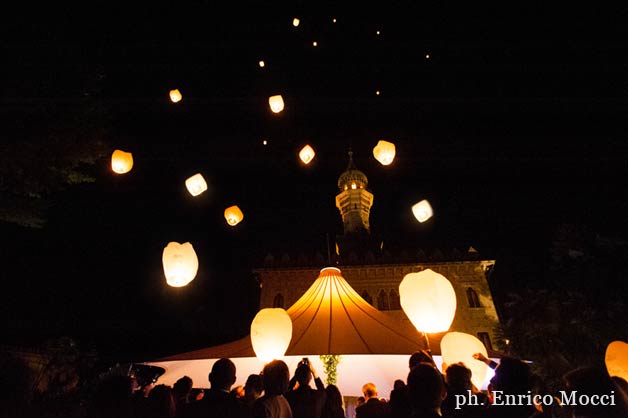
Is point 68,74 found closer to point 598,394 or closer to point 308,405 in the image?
point 308,405

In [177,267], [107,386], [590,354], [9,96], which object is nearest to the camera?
[107,386]

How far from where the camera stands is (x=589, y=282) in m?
15.5

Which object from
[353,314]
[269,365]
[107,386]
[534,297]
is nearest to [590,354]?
[534,297]

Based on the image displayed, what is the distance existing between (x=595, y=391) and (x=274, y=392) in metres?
2.39

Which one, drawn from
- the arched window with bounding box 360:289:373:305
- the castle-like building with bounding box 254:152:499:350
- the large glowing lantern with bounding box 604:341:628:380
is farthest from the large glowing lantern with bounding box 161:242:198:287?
the arched window with bounding box 360:289:373:305

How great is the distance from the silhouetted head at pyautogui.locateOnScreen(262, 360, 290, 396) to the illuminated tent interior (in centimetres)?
124

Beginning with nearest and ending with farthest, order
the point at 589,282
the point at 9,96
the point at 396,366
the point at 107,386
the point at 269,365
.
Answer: the point at 107,386, the point at 269,365, the point at 396,366, the point at 9,96, the point at 589,282

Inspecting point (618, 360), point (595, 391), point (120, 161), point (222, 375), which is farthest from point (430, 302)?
point (120, 161)

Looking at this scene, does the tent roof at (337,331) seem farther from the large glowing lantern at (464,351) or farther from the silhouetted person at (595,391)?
the silhouetted person at (595,391)

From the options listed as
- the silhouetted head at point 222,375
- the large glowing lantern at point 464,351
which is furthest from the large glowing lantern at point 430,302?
the silhouetted head at point 222,375

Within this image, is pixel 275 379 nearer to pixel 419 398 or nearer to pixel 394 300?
pixel 419 398

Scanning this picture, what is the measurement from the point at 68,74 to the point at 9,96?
1.40m

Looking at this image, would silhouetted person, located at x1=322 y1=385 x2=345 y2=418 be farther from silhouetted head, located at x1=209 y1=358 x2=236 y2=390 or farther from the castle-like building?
the castle-like building

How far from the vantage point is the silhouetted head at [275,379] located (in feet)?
9.41
